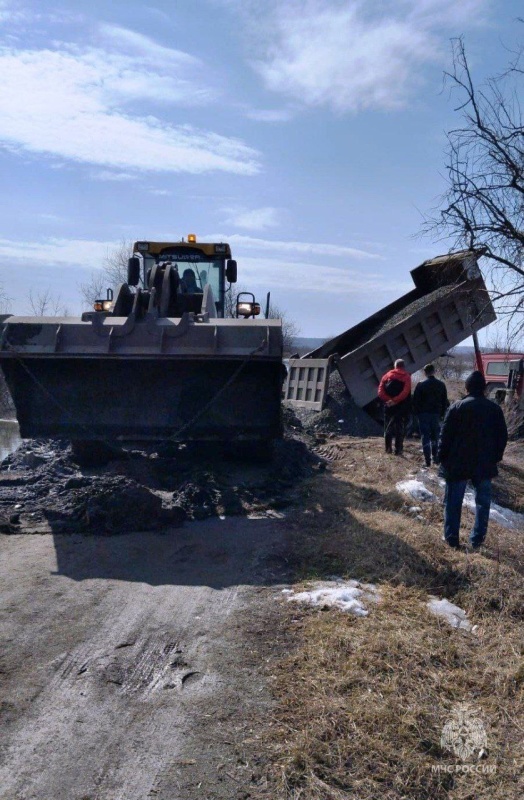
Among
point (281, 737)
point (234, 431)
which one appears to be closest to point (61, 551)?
point (234, 431)

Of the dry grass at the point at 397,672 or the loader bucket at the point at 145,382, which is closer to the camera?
the dry grass at the point at 397,672

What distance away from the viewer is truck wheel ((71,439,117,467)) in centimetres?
945

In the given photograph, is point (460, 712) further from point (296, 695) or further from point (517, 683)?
point (296, 695)

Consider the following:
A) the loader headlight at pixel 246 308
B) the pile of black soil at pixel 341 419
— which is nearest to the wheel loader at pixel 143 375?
the loader headlight at pixel 246 308

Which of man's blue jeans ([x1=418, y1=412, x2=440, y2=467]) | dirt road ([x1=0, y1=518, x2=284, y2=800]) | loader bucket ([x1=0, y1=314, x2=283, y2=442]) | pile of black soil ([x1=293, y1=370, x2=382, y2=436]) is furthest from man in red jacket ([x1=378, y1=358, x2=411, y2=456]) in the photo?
dirt road ([x1=0, y1=518, x2=284, y2=800])

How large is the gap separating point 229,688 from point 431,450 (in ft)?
27.3

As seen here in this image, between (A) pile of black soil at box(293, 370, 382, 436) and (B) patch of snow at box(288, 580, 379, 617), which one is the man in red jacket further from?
(B) patch of snow at box(288, 580, 379, 617)

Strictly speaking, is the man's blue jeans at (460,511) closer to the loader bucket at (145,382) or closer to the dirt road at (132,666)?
the dirt road at (132,666)

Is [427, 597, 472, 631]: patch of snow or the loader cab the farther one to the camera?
the loader cab

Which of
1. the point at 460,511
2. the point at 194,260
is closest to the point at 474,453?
the point at 460,511

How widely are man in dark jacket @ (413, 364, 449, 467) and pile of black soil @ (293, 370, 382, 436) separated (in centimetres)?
273

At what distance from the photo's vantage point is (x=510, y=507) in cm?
1071

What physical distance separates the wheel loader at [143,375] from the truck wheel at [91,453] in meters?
0.02

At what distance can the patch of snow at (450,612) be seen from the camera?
5.14 meters
